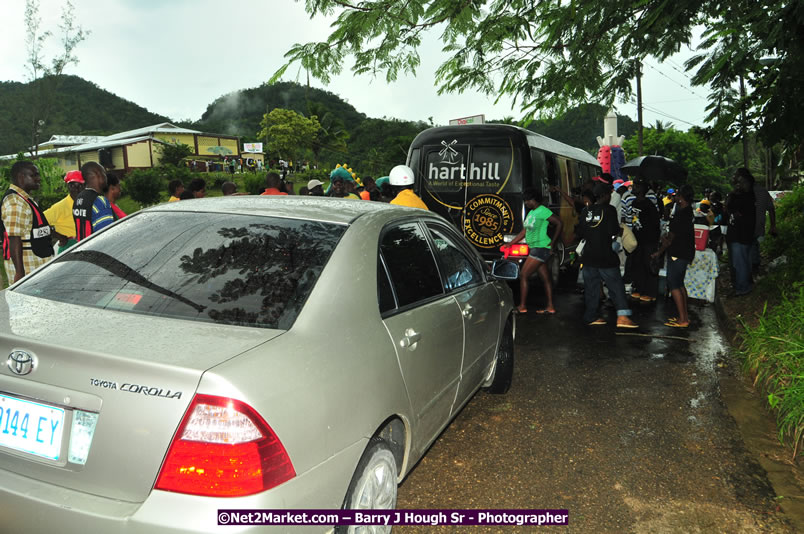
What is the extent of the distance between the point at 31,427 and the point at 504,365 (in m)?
3.58

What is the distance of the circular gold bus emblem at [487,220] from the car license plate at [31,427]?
7956 millimetres

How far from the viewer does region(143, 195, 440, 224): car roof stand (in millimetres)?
2770

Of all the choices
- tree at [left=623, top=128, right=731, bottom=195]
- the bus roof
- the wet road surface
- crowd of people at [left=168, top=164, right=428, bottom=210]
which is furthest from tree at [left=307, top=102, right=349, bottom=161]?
the wet road surface

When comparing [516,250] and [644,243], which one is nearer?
[516,250]

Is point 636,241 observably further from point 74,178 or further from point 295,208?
point 74,178

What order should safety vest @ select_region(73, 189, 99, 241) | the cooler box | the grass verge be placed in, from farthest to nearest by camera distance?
the cooler box → safety vest @ select_region(73, 189, 99, 241) → the grass verge

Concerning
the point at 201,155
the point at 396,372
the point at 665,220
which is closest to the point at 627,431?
the point at 396,372

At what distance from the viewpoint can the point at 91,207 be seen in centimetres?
547

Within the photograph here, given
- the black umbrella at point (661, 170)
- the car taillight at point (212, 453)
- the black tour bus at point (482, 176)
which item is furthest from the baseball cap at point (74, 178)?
the black umbrella at point (661, 170)

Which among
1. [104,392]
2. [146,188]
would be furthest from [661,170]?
[146,188]

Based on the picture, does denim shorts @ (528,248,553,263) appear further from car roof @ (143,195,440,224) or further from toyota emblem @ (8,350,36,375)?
toyota emblem @ (8,350,36,375)

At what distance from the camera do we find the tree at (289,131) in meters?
64.2

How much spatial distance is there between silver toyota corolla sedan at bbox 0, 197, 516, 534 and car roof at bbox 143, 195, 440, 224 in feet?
0.05

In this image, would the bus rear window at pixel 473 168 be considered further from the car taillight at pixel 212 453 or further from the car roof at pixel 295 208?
the car taillight at pixel 212 453
